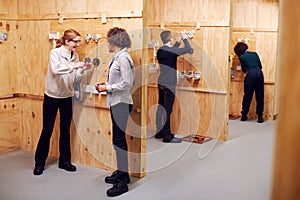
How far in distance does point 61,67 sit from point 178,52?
6.49 feet

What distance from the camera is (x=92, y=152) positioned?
3926 millimetres

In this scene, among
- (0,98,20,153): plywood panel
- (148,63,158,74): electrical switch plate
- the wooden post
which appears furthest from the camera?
(148,63,158,74): electrical switch plate

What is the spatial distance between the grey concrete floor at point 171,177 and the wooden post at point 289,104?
281 centimetres

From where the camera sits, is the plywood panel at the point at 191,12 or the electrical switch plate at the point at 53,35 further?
the plywood panel at the point at 191,12

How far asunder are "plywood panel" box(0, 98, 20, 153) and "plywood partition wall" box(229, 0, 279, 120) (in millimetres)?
4247

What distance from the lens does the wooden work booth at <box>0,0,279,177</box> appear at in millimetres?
3600

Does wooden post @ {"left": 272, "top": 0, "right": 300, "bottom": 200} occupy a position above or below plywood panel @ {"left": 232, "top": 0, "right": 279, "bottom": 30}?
below

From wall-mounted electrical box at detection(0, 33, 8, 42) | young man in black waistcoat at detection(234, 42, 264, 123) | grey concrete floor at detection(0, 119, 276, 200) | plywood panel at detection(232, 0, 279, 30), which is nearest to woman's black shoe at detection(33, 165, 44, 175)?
grey concrete floor at detection(0, 119, 276, 200)

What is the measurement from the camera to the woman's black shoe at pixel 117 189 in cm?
322

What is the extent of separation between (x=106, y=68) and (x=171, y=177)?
1.30 m

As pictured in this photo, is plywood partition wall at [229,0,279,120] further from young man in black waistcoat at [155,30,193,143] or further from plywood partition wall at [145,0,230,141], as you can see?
young man in black waistcoat at [155,30,193,143]

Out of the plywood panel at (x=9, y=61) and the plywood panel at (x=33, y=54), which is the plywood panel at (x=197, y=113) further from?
A: the plywood panel at (x=9, y=61)

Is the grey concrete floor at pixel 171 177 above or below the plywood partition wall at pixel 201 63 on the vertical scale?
below

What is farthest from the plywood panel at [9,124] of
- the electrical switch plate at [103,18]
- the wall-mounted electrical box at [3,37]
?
the electrical switch plate at [103,18]
